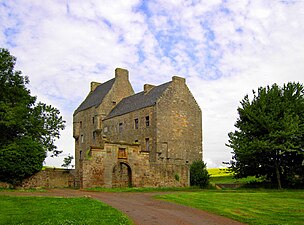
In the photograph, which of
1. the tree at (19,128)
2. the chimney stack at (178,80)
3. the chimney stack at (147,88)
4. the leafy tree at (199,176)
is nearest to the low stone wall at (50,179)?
the tree at (19,128)

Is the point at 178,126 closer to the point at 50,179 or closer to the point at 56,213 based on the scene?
the point at 50,179

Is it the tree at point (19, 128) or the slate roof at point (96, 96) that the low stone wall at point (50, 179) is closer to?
the tree at point (19, 128)

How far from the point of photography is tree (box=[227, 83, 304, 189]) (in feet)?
117

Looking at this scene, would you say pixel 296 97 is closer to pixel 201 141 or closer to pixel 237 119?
pixel 237 119

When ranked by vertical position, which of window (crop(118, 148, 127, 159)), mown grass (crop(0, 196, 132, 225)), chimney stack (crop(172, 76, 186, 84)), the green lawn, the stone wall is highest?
chimney stack (crop(172, 76, 186, 84))

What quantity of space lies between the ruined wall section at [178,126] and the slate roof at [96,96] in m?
12.7

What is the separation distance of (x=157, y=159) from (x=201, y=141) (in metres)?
7.53

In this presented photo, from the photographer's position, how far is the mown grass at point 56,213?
1309cm

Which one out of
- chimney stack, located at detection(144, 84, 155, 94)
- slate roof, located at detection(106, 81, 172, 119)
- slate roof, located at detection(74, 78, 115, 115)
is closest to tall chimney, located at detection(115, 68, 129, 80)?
slate roof, located at detection(74, 78, 115, 115)

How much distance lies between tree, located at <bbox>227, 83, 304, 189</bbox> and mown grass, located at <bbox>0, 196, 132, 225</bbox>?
2229cm

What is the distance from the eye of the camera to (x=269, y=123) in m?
36.4

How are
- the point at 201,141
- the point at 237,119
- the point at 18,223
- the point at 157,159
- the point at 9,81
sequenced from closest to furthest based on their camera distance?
the point at 18,223 → the point at 9,81 → the point at 237,119 → the point at 157,159 → the point at 201,141

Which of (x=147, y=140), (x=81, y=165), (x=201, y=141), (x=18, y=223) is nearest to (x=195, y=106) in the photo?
(x=201, y=141)

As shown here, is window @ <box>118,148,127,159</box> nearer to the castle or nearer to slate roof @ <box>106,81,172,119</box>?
the castle
